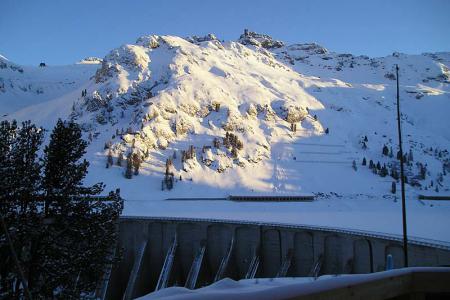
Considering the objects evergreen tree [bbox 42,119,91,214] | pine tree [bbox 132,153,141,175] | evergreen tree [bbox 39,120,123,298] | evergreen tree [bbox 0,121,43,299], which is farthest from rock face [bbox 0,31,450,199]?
evergreen tree [bbox 0,121,43,299]

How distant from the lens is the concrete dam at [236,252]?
37938mm

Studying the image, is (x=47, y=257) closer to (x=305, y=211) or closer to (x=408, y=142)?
(x=305, y=211)

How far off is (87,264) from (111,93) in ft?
498

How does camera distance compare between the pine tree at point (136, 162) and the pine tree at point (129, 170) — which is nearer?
the pine tree at point (129, 170)

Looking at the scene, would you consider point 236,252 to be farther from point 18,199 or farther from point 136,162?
point 136,162

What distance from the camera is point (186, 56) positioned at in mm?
193625

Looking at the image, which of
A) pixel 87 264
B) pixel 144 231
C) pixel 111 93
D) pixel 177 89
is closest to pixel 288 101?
pixel 177 89

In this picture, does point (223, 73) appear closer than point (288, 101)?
No

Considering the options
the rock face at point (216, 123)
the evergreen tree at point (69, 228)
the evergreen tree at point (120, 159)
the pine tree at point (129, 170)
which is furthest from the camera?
the rock face at point (216, 123)

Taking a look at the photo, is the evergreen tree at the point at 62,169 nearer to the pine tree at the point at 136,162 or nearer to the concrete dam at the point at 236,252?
the concrete dam at the point at 236,252

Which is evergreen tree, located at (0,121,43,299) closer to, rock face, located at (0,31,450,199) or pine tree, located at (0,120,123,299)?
pine tree, located at (0,120,123,299)

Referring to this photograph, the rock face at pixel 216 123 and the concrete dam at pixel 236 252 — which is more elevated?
the rock face at pixel 216 123

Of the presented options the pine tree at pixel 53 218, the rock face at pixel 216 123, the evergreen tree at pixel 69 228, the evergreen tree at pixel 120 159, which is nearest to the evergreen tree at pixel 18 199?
the pine tree at pixel 53 218

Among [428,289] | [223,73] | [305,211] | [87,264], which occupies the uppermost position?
[223,73]
